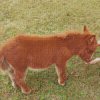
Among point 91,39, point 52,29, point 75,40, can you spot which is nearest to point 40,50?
point 75,40

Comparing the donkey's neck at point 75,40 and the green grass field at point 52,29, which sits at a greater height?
the donkey's neck at point 75,40

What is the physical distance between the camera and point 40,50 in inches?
106

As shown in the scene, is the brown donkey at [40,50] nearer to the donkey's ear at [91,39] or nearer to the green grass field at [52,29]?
the donkey's ear at [91,39]

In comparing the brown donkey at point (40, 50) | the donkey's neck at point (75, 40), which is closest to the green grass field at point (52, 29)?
the brown donkey at point (40, 50)

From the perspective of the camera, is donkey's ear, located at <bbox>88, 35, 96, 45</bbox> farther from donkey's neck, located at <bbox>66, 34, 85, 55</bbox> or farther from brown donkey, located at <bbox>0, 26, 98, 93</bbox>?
donkey's neck, located at <bbox>66, 34, 85, 55</bbox>

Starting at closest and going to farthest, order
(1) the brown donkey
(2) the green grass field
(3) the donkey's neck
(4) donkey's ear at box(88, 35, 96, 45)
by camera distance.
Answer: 1. (1) the brown donkey
2. (4) donkey's ear at box(88, 35, 96, 45)
3. (3) the donkey's neck
4. (2) the green grass field

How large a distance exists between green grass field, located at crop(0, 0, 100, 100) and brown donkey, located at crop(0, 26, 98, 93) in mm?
607

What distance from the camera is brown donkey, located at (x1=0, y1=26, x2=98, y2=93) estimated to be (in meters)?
2.58

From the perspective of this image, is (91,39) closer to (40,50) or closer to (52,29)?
(40,50)

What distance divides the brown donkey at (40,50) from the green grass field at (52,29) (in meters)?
0.61

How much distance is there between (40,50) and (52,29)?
2.55 metres

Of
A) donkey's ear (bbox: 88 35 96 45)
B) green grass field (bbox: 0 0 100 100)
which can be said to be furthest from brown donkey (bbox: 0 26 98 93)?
green grass field (bbox: 0 0 100 100)

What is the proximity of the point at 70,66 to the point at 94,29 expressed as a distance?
2161mm

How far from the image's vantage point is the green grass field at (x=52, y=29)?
323cm
